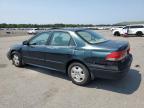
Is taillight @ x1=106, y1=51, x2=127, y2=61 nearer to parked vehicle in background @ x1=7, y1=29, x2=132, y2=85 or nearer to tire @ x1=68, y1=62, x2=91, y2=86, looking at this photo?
parked vehicle in background @ x1=7, y1=29, x2=132, y2=85

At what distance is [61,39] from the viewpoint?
561 centimetres

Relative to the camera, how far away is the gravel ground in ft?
13.5

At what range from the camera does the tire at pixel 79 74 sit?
510 centimetres

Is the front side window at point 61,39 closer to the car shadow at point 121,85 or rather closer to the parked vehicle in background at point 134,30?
the car shadow at point 121,85

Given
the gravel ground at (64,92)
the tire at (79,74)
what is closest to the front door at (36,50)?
the gravel ground at (64,92)

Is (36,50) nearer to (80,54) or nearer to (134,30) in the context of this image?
(80,54)

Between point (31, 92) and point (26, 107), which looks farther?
point (31, 92)

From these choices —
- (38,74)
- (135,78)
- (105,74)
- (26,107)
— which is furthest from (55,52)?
(135,78)

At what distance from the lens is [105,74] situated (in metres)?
4.71

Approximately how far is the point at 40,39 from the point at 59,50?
3.78 ft

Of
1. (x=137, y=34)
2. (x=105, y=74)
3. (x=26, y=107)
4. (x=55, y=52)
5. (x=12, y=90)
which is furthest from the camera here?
(x=137, y=34)

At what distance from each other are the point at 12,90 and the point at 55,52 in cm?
167

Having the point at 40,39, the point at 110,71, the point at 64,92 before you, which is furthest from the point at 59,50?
the point at 110,71

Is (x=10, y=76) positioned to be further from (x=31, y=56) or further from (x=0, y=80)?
(x=31, y=56)
